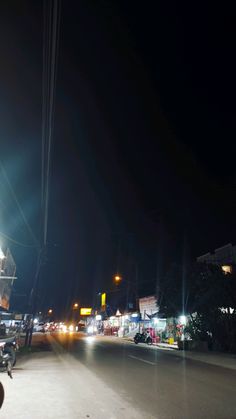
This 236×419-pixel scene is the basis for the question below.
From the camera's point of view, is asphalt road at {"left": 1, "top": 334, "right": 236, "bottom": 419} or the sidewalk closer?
asphalt road at {"left": 1, "top": 334, "right": 236, "bottom": 419}

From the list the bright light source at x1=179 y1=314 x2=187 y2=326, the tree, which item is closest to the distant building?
the tree

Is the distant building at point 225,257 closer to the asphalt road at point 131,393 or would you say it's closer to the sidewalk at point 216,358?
the sidewalk at point 216,358

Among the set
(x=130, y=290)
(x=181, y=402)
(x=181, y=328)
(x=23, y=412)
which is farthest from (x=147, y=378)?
(x=130, y=290)

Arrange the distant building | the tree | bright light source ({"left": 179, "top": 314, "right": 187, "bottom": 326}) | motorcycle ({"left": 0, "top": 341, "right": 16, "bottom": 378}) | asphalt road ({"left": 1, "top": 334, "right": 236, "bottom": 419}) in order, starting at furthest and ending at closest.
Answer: bright light source ({"left": 179, "top": 314, "right": 187, "bottom": 326}) < the distant building < the tree < motorcycle ({"left": 0, "top": 341, "right": 16, "bottom": 378}) < asphalt road ({"left": 1, "top": 334, "right": 236, "bottom": 419})

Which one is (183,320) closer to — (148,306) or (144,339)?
(144,339)

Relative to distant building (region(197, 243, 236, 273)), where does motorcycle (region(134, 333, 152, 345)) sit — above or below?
below

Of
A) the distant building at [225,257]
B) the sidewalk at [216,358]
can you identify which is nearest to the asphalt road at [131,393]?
the sidewalk at [216,358]

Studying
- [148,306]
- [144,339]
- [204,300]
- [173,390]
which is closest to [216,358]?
[204,300]

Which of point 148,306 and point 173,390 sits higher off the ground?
point 148,306

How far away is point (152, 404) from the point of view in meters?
8.10

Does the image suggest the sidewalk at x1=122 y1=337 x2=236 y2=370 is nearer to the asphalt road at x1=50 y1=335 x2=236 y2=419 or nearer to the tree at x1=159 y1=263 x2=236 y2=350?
the tree at x1=159 y1=263 x2=236 y2=350

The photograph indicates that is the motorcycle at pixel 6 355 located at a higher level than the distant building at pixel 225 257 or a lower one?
lower

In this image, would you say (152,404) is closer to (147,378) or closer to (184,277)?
(147,378)

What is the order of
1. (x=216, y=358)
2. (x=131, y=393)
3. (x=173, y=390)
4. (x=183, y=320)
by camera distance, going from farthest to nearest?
(x=183, y=320)
(x=216, y=358)
(x=173, y=390)
(x=131, y=393)
